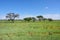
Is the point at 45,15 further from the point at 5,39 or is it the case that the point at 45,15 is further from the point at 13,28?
the point at 5,39

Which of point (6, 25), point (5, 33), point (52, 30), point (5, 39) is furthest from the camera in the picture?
point (6, 25)

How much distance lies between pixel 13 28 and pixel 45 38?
1.63 meters

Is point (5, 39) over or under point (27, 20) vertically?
under

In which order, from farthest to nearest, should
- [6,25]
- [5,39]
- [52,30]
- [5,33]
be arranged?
[6,25] < [52,30] < [5,33] < [5,39]

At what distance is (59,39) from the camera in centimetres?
442

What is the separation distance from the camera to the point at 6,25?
6078 millimetres

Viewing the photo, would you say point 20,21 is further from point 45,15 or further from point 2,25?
point 45,15

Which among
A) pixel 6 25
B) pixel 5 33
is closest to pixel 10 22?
pixel 6 25

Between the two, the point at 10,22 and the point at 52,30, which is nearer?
the point at 52,30

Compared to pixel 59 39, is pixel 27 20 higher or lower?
higher

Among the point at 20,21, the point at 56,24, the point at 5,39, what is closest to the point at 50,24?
the point at 56,24

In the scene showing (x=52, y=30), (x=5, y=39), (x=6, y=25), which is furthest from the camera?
(x=6, y=25)

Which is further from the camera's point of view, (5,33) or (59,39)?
(5,33)

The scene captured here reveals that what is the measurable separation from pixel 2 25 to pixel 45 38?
221 centimetres
